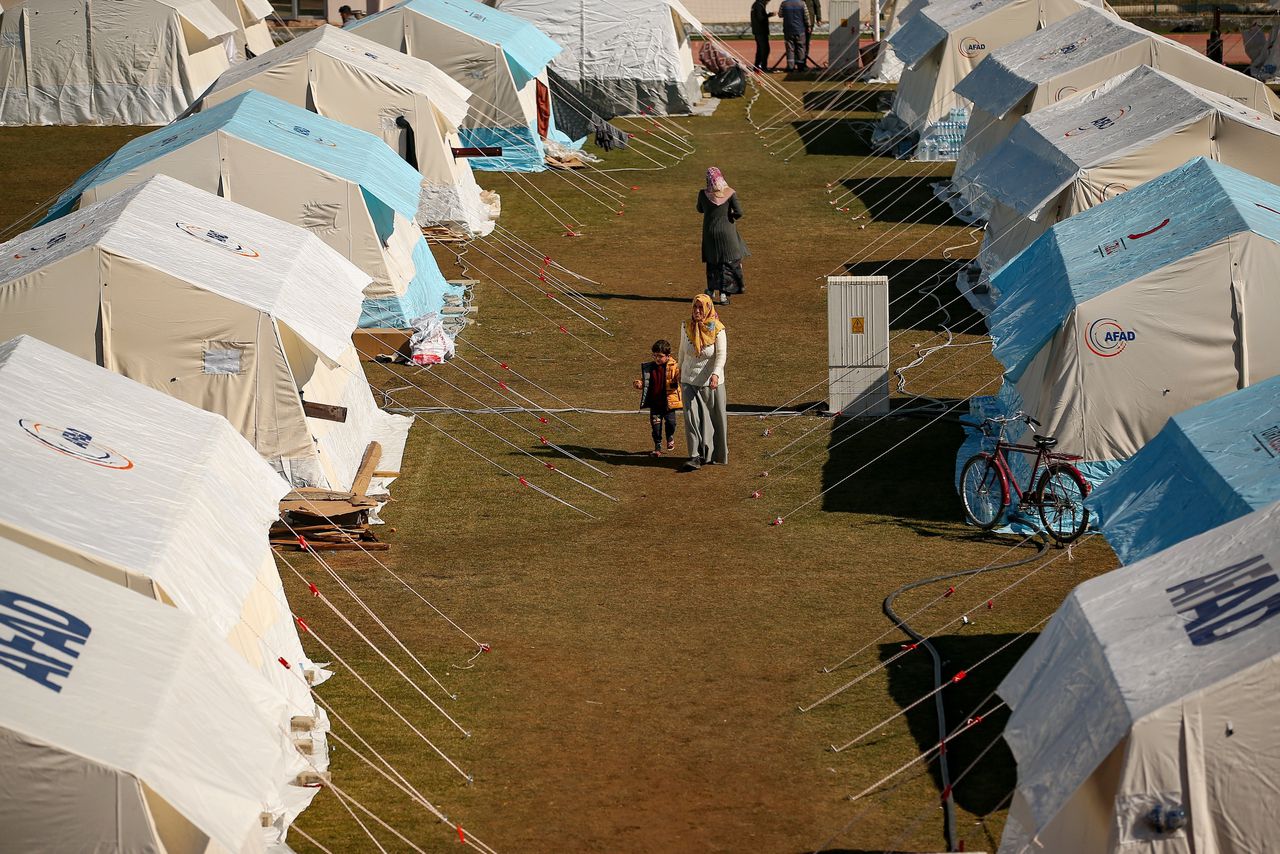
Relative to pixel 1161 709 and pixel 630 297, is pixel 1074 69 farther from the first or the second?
pixel 1161 709

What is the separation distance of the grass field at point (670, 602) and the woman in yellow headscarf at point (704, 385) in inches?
13.9

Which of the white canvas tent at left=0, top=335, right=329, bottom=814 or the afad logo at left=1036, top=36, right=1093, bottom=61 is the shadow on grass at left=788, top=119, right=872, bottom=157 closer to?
the afad logo at left=1036, top=36, right=1093, bottom=61

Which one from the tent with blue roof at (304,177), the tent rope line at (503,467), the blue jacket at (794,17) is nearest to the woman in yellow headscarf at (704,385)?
the tent rope line at (503,467)

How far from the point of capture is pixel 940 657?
38.9 ft

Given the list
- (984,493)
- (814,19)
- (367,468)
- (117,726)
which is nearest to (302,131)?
(367,468)

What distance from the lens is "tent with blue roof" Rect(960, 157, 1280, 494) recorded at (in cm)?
1355

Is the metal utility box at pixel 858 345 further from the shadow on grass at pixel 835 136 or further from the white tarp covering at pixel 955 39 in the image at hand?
the shadow on grass at pixel 835 136

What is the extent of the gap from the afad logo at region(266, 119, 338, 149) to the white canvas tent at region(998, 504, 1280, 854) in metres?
12.6

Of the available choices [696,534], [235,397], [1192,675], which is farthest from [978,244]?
[1192,675]

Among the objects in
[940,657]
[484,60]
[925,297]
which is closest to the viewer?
[940,657]

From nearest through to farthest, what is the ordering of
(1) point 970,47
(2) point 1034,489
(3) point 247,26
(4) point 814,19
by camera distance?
(2) point 1034,489
(1) point 970,47
(3) point 247,26
(4) point 814,19

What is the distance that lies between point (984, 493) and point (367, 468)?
547 cm

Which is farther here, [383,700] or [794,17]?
[794,17]

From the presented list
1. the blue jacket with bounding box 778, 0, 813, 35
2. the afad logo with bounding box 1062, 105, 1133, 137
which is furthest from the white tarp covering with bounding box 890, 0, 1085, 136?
the afad logo with bounding box 1062, 105, 1133, 137
